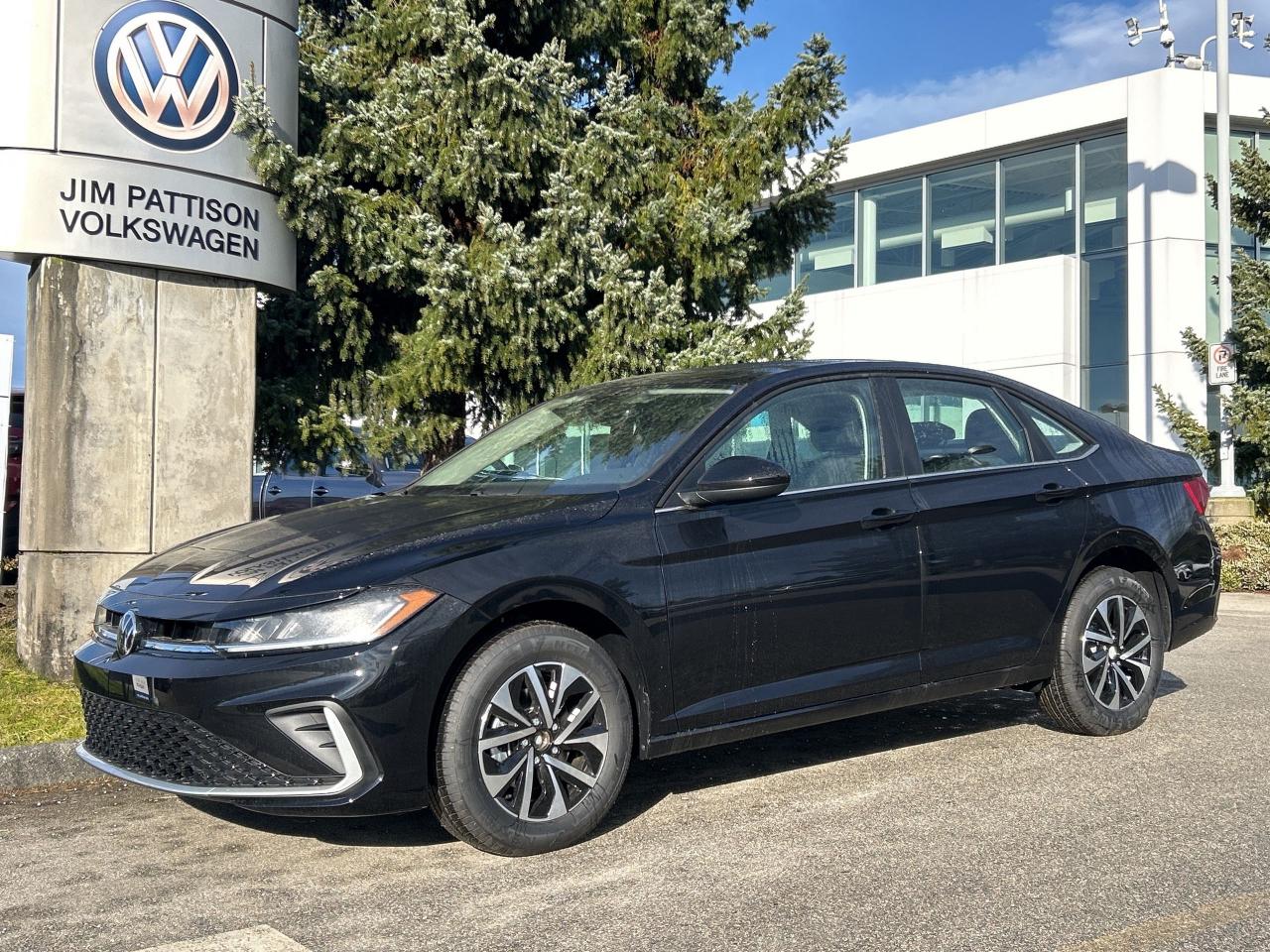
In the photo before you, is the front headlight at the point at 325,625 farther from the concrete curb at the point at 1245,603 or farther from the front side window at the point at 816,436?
the concrete curb at the point at 1245,603

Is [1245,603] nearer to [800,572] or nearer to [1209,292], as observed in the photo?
[800,572]

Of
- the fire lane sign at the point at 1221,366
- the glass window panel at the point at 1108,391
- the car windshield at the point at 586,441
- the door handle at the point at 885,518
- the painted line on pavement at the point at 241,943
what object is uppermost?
the glass window panel at the point at 1108,391

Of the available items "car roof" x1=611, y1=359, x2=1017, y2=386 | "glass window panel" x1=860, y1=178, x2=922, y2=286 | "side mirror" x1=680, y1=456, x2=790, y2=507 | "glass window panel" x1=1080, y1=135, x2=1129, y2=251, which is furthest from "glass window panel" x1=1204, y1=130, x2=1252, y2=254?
"side mirror" x1=680, y1=456, x2=790, y2=507

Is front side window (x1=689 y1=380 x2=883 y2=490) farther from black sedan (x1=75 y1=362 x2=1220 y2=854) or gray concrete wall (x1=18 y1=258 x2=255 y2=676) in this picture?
gray concrete wall (x1=18 y1=258 x2=255 y2=676)

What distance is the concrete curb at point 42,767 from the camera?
567 cm

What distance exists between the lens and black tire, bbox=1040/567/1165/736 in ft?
18.9

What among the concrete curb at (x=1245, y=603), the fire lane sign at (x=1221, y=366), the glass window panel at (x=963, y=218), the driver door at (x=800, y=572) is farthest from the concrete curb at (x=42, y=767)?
the glass window panel at (x=963, y=218)

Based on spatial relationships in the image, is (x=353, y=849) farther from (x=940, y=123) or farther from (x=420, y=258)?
(x=940, y=123)

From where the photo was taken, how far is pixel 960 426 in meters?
5.76

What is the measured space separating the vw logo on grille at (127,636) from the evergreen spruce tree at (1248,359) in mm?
13937

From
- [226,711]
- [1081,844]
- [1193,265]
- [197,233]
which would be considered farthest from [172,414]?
[1193,265]

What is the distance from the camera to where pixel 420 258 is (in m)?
9.42

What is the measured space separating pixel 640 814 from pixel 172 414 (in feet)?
14.8

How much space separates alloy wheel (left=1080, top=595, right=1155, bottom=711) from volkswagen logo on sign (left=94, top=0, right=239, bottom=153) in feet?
19.1
